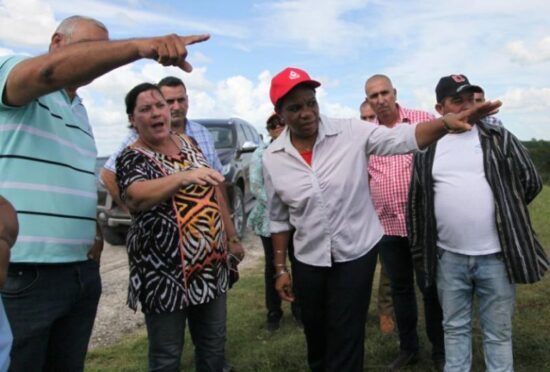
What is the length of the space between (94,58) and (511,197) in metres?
2.40

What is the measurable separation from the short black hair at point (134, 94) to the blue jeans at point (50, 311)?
0.93 m

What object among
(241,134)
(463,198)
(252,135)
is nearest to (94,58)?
(463,198)

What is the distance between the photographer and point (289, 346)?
440 centimetres

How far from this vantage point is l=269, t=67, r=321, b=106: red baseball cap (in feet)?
9.71

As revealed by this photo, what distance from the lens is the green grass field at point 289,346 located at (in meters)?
4.00

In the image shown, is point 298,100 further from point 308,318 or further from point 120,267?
point 120,267

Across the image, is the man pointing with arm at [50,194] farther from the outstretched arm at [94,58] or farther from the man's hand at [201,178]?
the man's hand at [201,178]

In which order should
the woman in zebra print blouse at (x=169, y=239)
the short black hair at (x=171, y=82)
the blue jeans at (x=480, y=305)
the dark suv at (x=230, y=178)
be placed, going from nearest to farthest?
1. the woman in zebra print blouse at (x=169, y=239)
2. the blue jeans at (x=480, y=305)
3. the short black hair at (x=171, y=82)
4. the dark suv at (x=230, y=178)

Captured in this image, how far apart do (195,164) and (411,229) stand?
59.0 inches

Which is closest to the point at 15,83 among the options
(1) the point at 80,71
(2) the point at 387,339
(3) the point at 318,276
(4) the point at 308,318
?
(1) the point at 80,71

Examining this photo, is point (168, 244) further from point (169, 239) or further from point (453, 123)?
point (453, 123)

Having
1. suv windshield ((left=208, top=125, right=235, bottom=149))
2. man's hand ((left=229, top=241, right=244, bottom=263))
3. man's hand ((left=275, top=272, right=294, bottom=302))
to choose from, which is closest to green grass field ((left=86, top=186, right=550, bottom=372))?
man's hand ((left=275, top=272, right=294, bottom=302))

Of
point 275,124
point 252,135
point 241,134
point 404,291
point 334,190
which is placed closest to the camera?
point 334,190

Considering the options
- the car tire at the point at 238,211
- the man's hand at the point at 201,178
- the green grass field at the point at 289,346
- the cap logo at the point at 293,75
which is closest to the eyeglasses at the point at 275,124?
the green grass field at the point at 289,346
